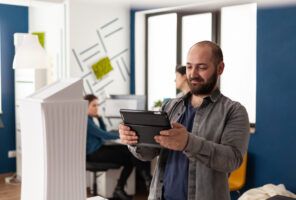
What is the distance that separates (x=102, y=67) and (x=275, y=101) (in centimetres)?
229

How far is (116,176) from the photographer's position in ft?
15.5

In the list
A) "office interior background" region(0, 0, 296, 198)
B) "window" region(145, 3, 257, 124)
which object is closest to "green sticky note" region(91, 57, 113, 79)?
"office interior background" region(0, 0, 296, 198)

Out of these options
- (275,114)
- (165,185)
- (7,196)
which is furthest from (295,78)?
(7,196)

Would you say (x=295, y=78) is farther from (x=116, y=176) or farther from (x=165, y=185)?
(x=165, y=185)

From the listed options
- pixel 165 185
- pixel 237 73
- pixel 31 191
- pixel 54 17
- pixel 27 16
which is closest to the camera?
pixel 165 185

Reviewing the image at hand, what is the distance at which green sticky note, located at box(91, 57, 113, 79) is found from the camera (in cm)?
Answer: 529

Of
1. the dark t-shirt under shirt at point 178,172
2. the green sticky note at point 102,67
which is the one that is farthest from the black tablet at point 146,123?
the green sticky note at point 102,67

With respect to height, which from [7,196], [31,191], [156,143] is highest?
[156,143]

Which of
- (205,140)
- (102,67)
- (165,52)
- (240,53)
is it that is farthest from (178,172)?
(165,52)

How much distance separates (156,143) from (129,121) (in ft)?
0.48

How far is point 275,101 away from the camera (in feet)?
13.1

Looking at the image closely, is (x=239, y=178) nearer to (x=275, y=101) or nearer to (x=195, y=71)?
(x=275, y=101)

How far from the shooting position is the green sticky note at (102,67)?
5289mm

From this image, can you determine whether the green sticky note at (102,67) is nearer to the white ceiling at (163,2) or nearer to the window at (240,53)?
the white ceiling at (163,2)
